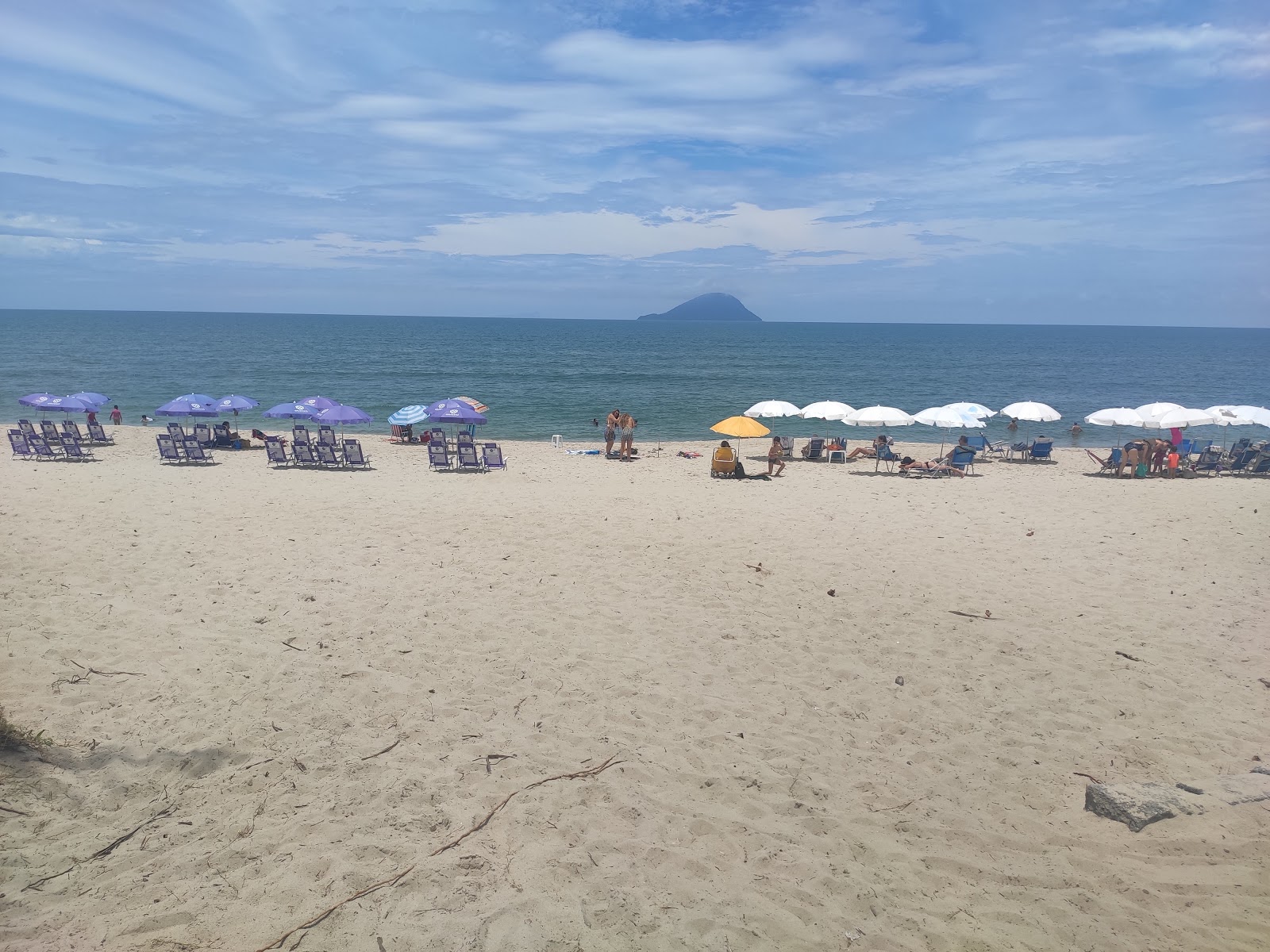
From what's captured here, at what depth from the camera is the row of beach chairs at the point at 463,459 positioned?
55.7ft

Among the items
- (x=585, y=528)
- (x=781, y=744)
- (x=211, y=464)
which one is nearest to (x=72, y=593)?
(x=585, y=528)

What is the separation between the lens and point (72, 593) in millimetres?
7434

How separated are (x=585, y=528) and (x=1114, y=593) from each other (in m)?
6.83

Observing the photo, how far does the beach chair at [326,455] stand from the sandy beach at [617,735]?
6.33 metres

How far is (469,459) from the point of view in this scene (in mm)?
17016

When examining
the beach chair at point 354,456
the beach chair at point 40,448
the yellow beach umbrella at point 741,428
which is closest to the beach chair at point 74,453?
the beach chair at point 40,448

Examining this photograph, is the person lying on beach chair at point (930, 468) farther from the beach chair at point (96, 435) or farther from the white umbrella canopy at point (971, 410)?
the beach chair at point (96, 435)

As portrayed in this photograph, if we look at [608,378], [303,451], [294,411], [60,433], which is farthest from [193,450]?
[608,378]

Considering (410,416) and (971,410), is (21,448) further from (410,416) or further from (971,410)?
(971,410)

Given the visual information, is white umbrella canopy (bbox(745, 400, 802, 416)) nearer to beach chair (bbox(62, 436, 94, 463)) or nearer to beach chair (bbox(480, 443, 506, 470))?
beach chair (bbox(480, 443, 506, 470))

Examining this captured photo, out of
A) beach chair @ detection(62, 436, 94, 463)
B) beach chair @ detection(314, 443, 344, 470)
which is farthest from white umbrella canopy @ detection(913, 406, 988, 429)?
beach chair @ detection(62, 436, 94, 463)

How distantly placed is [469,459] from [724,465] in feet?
19.5

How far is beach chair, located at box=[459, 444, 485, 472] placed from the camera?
16953 millimetres

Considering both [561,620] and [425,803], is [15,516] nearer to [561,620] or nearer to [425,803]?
[561,620]
